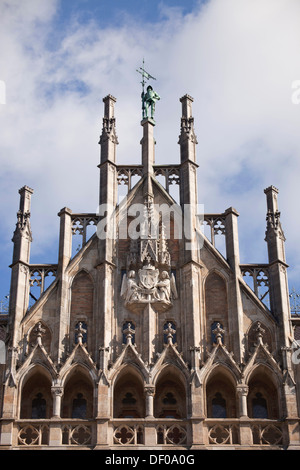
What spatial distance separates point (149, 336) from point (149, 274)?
6.11 feet

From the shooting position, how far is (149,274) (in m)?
24.2

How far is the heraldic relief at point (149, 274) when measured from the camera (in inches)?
942

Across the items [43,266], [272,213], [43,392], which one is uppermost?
[272,213]

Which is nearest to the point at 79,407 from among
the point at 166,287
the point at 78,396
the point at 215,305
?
the point at 78,396

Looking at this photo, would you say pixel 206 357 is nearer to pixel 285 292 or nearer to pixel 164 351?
pixel 164 351

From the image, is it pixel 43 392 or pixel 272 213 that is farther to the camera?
pixel 272 213

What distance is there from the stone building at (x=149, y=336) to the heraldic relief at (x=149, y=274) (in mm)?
32

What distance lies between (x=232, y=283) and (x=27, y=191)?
6.68 meters

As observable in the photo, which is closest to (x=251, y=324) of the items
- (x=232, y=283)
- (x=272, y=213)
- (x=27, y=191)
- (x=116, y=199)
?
(x=232, y=283)

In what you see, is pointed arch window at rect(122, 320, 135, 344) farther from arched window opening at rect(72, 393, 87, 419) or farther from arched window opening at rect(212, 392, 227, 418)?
arched window opening at rect(212, 392, 227, 418)

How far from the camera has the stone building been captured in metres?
22.2

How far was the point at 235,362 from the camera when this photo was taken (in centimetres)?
2289
